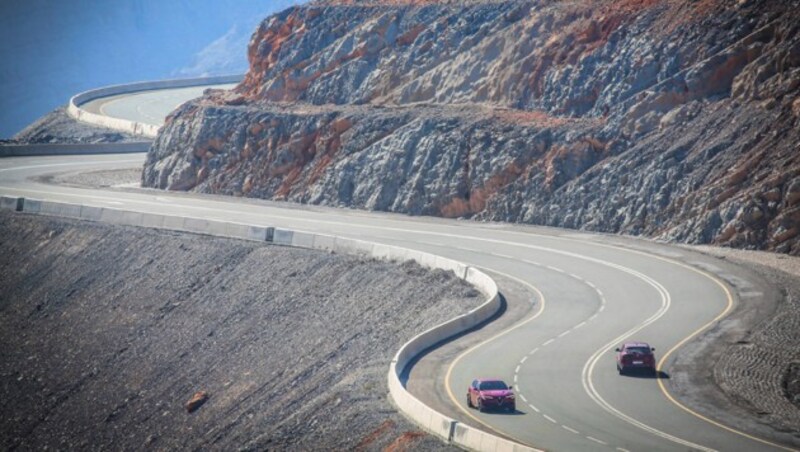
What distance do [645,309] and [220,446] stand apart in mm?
13978

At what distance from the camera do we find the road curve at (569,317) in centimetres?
2723

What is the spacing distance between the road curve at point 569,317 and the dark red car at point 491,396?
27 centimetres

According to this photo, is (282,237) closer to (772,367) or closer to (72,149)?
(772,367)

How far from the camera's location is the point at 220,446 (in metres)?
34.1

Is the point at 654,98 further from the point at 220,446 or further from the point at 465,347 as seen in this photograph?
the point at 220,446

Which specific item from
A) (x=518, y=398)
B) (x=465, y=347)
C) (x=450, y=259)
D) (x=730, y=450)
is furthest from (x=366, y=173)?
(x=730, y=450)

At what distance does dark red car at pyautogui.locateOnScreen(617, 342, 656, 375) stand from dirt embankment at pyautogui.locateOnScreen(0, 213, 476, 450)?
6065mm

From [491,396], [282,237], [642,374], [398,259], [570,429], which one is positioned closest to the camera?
[570,429]

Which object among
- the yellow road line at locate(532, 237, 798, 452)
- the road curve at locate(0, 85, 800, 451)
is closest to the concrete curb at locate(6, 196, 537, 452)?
the road curve at locate(0, 85, 800, 451)

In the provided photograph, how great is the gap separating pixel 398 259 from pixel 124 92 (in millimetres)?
79003

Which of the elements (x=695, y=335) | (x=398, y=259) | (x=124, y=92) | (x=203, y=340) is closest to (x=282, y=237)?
(x=398, y=259)

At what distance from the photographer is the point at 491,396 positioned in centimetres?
2880

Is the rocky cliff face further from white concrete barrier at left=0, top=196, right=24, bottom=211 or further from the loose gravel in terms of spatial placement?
white concrete barrier at left=0, top=196, right=24, bottom=211

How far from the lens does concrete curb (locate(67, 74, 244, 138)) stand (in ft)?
308
